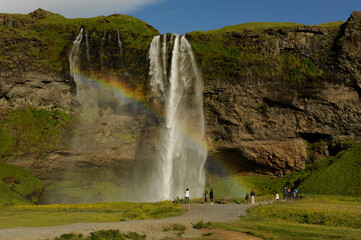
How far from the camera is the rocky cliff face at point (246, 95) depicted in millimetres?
66500

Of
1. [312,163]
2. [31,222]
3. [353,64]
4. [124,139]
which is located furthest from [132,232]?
[353,64]

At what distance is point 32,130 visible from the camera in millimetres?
A: 64125

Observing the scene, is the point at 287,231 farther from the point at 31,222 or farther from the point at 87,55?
the point at 87,55

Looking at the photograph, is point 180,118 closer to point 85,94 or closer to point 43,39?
point 85,94

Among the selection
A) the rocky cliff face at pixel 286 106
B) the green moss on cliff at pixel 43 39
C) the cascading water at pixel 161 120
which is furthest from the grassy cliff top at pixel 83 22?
the rocky cliff face at pixel 286 106

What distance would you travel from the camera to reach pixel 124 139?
67.3m

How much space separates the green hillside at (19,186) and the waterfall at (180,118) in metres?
18.7

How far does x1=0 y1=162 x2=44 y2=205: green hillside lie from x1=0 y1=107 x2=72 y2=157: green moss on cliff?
3.93 m

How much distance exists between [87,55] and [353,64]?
43619 mm

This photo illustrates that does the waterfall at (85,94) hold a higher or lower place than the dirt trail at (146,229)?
higher

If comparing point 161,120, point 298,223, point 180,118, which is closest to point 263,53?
point 180,118

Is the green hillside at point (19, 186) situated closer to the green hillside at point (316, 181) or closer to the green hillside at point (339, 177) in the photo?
the green hillside at point (316, 181)

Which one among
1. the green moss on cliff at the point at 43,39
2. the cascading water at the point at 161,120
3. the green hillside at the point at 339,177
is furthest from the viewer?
the green moss on cliff at the point at 43,39

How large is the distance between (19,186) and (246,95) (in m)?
37.3
